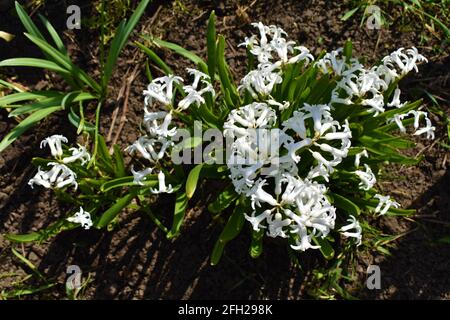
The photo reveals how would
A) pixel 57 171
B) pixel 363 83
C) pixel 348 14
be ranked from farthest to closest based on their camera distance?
pixel 348 14 → pixel 57 171 → pixel 363 83

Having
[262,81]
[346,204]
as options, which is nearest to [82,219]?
[262,81]

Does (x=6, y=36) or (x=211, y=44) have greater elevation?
(x=6, y=36)

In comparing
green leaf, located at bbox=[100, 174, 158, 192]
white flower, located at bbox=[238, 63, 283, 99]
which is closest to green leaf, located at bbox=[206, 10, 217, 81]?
white flower, located at bbox=[238, 63, 283, 99]

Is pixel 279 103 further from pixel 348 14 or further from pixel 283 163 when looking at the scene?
pixel 348 14

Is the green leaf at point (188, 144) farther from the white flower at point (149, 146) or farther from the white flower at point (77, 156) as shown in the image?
the white flower at point (77, 156)

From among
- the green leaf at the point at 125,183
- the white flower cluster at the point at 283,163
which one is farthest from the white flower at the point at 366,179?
the green leaf at the point at 125,183

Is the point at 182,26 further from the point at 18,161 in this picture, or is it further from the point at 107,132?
the point at 18,161

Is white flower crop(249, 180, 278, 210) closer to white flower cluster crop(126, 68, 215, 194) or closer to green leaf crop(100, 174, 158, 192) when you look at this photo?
white flower cluster crop(126, 68, 215, 194)
